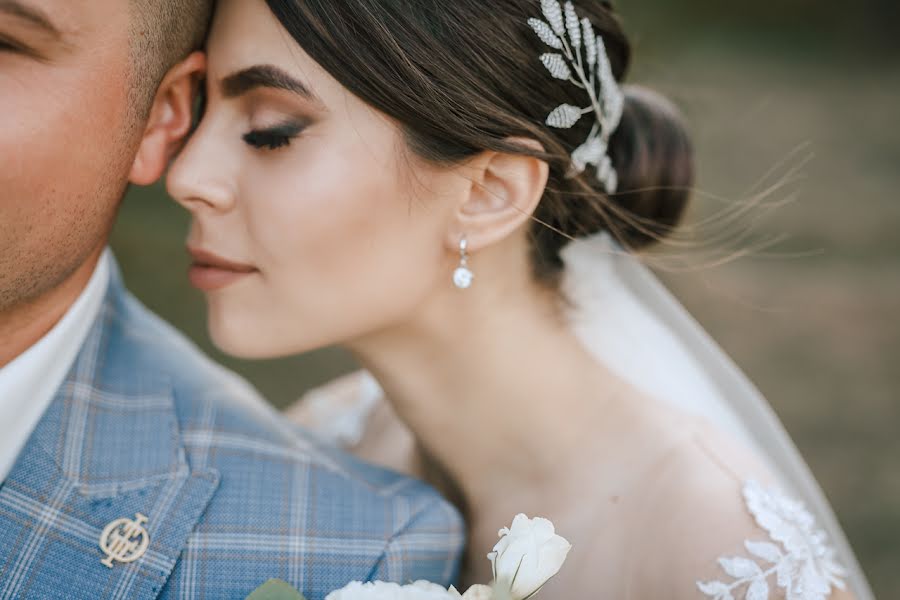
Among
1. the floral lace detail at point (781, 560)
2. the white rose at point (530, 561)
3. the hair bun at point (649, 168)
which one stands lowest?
the floral lace detail at point (781, 560)

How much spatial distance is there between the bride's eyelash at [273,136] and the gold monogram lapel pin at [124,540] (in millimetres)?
848

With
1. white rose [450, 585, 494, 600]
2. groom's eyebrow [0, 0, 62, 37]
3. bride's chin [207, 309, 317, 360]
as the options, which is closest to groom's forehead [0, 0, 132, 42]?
groom's eyebrow [0, 0, 62, 37]

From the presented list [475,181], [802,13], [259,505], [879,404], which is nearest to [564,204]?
[475,181]

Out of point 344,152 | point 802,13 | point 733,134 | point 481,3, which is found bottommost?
point 733,134

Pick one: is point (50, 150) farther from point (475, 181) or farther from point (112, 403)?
point (475, 181)

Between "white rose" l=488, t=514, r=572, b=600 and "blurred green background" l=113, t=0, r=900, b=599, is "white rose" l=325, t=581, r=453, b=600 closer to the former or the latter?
"white rose" l=488, t=514, r=572, b=600

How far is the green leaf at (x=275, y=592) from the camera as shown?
61.9 inches

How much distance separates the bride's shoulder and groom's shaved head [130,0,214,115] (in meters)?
1.48

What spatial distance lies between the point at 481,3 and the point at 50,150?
3.07 ft

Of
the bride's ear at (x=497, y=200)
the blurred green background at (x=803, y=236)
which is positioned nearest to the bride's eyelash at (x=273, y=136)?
the bride's ear at (x=497, y=200)

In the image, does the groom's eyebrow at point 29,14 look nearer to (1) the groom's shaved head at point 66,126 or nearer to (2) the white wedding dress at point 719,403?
(1) the groom's shaved head at point 66,126


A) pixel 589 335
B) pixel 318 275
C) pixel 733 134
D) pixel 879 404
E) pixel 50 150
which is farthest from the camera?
pixel 733 134

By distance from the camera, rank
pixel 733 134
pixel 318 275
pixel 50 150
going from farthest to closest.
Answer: pixel 733 134 < pixel 318 275 < pixel 50 150

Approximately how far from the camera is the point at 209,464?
74.0 inches
